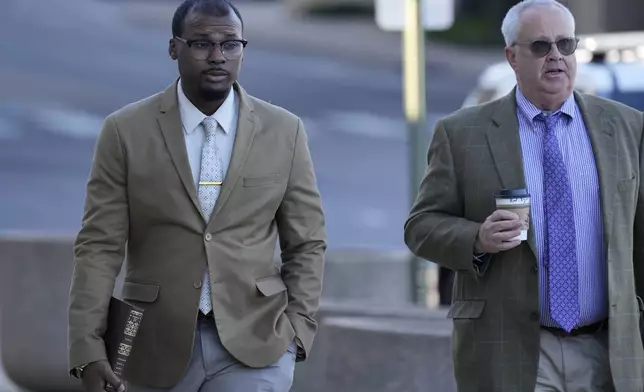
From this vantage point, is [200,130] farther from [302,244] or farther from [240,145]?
[302,244]

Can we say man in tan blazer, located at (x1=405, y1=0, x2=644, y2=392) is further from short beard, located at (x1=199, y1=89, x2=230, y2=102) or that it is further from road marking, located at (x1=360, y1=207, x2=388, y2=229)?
road marking, located at (x1=360, y1=207, x2=388, y2=229)

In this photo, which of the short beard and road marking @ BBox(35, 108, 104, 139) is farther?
road marking @ BBox(35, 108, 104, 139)

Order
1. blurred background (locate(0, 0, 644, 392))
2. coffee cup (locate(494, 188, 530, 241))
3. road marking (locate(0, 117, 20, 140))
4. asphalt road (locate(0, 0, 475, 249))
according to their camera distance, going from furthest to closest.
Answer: road marking (locate(0, 117, 20, 140)) < asphalt road (locate(0, 0, 475, 249)) < blurred background (locate(0, 0, 644, 392)) < coffee cup (locate(494, 188, 530, 241))

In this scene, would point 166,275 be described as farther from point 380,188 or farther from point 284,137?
point 380,188

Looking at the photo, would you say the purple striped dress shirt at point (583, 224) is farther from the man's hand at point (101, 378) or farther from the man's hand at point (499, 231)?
the man's hand at point (101, 378)

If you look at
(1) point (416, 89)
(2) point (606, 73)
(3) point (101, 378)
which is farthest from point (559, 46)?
(1) point (416, 89)

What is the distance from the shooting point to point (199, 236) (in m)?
4.95

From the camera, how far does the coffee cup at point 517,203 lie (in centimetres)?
478

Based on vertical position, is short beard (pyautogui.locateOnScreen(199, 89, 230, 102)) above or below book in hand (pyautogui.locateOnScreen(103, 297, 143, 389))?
above

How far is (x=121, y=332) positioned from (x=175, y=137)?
637 millimetres

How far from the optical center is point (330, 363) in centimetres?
810

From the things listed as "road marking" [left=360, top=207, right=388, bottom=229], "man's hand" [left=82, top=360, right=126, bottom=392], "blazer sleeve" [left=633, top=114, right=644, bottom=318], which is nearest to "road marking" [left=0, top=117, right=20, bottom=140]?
"road marking" [left=360, top=207, right=388, bottom=229]

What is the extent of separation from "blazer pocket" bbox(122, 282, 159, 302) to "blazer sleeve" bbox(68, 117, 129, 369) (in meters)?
0.06

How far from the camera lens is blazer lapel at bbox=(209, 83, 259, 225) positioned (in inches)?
195
